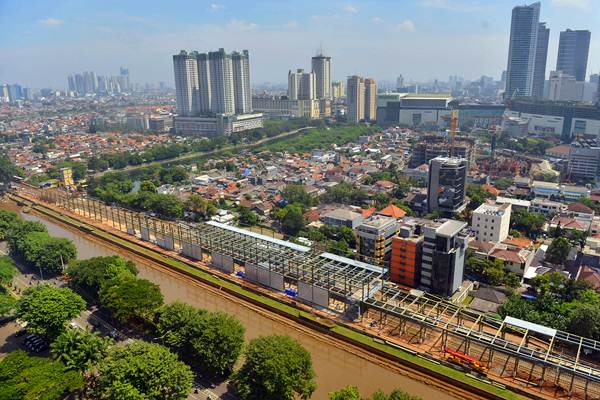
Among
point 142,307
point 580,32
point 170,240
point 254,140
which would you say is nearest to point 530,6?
point 580,32

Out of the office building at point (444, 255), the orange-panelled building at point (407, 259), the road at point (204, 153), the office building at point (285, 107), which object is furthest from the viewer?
the office building at point (285, 107)

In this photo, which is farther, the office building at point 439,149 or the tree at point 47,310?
the office building at point 439,149

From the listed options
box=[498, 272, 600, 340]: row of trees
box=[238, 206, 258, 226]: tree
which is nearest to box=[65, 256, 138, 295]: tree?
box=[238, 206, 258, 226]: tree

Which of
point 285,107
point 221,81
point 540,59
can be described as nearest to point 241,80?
point 221,81

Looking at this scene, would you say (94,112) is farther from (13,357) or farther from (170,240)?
(13,357)

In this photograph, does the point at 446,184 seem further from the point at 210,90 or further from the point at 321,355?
the point at 210,90

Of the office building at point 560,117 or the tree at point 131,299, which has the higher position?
the office building at point 560,117

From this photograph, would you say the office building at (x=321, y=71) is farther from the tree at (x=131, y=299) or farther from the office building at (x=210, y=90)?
the tree at (x=131, y=299)

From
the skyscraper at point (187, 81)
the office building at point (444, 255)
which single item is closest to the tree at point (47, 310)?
the office building at point (444, 255)
